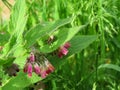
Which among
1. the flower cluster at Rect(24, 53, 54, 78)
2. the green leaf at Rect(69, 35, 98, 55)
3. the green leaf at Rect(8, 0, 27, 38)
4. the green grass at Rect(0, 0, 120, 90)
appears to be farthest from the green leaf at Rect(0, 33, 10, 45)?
the green leaf at Rect(69, 35, 98, 55)

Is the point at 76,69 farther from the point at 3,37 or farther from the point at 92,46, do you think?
the point at 3,37

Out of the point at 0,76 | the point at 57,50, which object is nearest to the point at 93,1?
the point at 57,50

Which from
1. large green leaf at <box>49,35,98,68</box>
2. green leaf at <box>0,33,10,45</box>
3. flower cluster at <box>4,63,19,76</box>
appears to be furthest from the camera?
large green leaf at <box>49,35,98,68</box>

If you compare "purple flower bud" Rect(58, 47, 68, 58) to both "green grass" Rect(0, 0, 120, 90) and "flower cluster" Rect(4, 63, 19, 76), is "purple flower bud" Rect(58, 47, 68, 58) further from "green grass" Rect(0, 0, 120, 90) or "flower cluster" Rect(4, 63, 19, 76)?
"flower cluster" Rect(4, 63, 19, 76)

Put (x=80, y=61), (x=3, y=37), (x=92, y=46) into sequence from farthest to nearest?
1. (x=92, y=46)
2. (x=80, y=61)
3. (x=3, y=37)

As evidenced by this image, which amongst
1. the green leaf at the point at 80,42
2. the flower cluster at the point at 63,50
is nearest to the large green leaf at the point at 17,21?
the flower cluster at the point at 63,50

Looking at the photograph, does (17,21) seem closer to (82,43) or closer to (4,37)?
(4,37)
